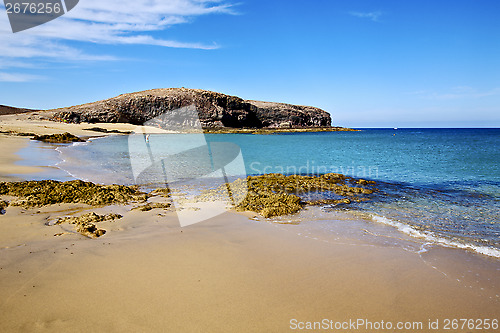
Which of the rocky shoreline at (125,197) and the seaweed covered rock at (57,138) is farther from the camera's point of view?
the seaweed covered rock at (57,138)

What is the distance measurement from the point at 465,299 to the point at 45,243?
6.15m

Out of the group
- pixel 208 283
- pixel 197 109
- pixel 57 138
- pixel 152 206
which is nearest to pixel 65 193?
pixel 152 206

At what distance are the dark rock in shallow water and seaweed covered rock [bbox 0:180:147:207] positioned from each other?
66.0m

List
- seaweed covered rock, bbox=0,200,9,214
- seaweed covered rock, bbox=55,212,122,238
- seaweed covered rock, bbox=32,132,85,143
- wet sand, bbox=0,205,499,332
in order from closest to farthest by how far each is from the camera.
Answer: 1. wet sand, bbox=0,205,499,332
2. seaweed covered rock, bbox=55,212,122,238
3. seaweed covered rock, bbox=0,200,9,214
4. seaweed covered rock, bbox=32,132,85,143

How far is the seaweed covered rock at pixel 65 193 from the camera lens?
23.4 feet

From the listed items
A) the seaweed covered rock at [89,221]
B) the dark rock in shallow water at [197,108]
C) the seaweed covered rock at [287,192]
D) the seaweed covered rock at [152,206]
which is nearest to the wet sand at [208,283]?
the seaweed covered rock at [89,221]

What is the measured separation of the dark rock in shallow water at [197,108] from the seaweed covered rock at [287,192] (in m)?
67.8

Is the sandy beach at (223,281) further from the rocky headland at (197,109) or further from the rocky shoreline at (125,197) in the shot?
the rocky headland at (197,109)

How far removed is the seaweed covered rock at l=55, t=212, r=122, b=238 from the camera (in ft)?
17.3

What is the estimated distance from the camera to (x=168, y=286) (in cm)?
359

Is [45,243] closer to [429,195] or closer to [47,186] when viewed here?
[47,186]

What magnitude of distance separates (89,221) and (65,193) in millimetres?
2506

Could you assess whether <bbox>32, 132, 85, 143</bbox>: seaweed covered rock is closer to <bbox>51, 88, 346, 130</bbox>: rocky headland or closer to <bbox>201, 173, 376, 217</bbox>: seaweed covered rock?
<bbox>201, 173, 376, 217</bbox>: seaweed covered rock

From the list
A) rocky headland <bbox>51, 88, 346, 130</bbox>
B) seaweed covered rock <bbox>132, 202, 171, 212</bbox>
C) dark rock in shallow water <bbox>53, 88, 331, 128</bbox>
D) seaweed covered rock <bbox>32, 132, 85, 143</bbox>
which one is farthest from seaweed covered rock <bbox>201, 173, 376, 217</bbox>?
dark rock in shallow water <bbox>53, 88, 331, 128</bbox>
